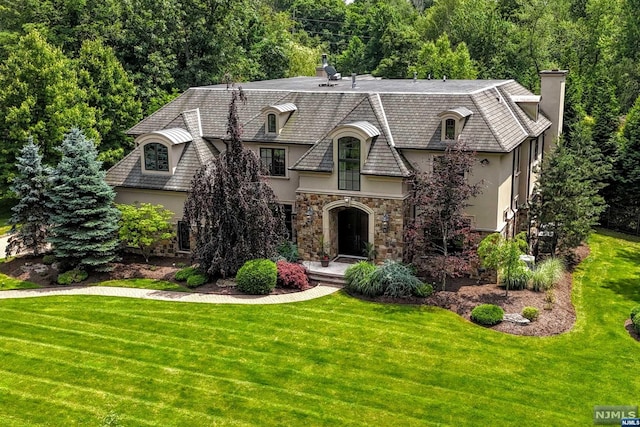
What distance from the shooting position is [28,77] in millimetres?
33594

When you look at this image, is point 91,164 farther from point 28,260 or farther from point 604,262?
point 604,262

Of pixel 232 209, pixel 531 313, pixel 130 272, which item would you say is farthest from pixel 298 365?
pixel 130 272

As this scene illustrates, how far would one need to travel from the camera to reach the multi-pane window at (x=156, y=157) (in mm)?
28250

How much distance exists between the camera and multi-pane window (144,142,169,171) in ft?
92.7

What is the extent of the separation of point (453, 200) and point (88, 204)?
14.8 metres

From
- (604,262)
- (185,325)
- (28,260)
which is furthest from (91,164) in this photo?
(604,262)

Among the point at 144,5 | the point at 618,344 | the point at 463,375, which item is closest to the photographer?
the point at 463,375

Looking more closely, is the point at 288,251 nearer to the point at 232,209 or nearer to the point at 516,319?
the point at 232,209

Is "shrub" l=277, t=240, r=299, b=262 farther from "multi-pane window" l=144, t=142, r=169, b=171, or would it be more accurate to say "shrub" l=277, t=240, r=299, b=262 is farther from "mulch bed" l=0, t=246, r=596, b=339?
"multi-pane window" l=144, t=142, r=169, b=171

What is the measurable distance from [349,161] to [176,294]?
8.74 m

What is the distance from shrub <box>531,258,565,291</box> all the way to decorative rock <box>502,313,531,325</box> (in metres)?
2.91

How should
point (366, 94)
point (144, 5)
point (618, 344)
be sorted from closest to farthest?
point (618, 344)
point (366, 94)
point (144, 5)

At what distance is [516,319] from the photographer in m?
21.5

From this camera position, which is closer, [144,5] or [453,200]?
[453,200]
